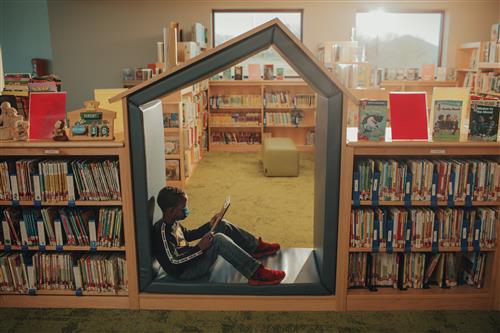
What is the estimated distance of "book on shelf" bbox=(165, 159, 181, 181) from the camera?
6.36m

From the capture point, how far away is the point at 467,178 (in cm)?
323

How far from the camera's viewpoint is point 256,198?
6066 mm

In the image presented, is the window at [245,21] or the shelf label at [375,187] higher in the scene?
the window at [245,21]

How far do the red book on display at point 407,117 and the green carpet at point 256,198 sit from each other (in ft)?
5.59

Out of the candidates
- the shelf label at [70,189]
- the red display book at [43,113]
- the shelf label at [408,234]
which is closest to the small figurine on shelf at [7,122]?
the red display book at [43,113]

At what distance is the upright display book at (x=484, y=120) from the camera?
3172mm

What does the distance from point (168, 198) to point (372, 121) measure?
1.50 m

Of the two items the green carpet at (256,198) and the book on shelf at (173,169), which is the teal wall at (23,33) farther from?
the book on shelf at (173,169)

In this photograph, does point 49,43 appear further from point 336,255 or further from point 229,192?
point 336,255

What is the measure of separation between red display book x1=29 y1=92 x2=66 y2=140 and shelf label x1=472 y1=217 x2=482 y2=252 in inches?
121

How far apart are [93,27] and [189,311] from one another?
751cm

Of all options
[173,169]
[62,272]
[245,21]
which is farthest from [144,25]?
[62,272]

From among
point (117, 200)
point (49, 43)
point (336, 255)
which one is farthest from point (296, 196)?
point (49, 43)

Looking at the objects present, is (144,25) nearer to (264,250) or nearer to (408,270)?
(264,250)
